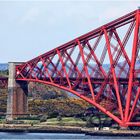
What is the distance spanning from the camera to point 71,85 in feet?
542

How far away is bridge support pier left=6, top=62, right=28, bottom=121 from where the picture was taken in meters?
185

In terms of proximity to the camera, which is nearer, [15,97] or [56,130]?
[56,130]

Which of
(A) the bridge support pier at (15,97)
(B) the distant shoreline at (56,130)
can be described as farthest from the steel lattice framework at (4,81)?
(B) the distant shoreline at (56,130)

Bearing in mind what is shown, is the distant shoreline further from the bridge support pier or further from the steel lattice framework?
the steel lattice framework

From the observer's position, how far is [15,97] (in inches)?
7343

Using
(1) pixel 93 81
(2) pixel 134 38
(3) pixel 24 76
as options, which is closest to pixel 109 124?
(1) pixel 93 81

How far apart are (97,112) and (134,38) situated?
5097 centimetres

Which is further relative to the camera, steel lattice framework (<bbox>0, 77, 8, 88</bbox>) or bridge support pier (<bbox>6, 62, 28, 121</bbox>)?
steel lattice framework (<bbox>0, 77, 8, 88</bbox>)

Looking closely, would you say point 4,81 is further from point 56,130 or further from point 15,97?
point 56,130

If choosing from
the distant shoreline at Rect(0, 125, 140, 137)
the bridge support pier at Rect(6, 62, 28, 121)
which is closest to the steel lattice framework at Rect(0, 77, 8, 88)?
the bridge support pier at Rect(6, 62, 28, 121)

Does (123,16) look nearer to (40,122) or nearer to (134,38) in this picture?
(134,38)

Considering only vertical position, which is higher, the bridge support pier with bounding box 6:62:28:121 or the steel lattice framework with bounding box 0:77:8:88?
the steel lattice framework with bounding box 0:77:8:88

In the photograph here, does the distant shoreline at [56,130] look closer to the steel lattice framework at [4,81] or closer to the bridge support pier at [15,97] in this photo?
the bridge support pier at [15,97]

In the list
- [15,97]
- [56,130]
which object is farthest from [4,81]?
[56,130]
